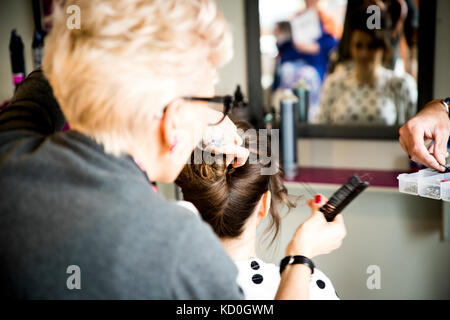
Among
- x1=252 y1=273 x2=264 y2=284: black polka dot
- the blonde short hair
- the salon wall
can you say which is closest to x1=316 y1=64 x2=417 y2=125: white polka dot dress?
x1=252 y1=273 x2=264 y2=284: black polka dot

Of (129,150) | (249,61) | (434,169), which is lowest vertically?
(434,169)

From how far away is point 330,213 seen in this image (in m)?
0.93

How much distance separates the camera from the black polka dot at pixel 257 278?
4.19 feet

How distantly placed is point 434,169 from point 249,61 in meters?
1.24

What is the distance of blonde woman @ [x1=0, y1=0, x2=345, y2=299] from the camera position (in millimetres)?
596

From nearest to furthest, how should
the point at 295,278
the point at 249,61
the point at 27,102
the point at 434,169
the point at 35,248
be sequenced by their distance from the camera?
the point at 35,248
the point at 295,278
the point at 27,102
the point at 434,169
the point at 249,61

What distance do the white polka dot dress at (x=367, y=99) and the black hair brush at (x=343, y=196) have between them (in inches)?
44.2

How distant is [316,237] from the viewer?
2.88 ft

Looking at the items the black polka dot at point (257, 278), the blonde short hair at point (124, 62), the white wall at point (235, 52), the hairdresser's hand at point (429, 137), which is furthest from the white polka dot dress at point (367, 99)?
the blonde short hair at point (124, 62)

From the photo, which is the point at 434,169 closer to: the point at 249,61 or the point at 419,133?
the point at 419,133

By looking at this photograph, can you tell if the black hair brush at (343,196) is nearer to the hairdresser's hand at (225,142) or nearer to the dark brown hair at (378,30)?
the hairdresser's hand at (225,142)

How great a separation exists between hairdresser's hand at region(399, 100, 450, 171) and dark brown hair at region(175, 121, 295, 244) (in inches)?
15.4
